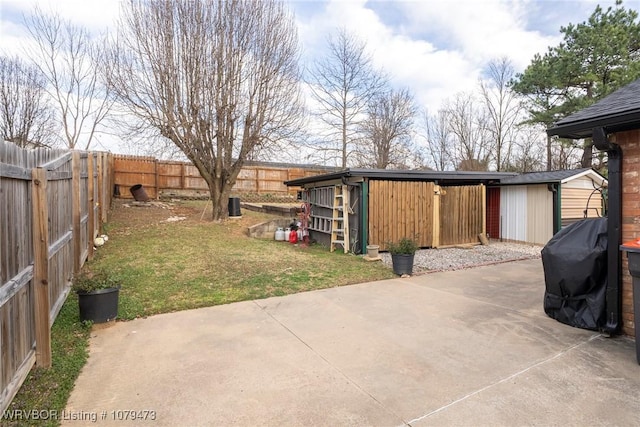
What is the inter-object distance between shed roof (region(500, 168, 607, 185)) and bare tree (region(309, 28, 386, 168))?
409 inches

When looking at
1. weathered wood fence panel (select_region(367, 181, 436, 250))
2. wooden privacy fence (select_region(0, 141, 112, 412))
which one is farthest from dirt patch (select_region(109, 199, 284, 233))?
wooden privacy fence (select_region(0, 141, 112, 412))

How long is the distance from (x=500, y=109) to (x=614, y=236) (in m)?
21.5

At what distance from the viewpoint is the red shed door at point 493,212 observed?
1221 centimetres

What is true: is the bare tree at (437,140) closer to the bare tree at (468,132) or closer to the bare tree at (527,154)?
the bare tree at (468,132)

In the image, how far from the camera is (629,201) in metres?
3.74

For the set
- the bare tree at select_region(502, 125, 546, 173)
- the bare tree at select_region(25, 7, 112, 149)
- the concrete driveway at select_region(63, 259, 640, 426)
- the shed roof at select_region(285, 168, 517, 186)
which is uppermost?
the bare tree at select_region(25, 7, 112, 149)

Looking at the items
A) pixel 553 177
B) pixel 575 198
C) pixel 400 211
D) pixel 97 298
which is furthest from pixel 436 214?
pixel 97 298

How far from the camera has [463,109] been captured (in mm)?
23469

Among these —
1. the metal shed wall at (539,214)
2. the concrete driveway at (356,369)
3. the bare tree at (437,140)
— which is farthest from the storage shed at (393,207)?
the bare tree at (437,140)

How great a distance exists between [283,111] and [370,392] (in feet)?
35.1

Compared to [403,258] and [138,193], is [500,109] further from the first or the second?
[138,193]

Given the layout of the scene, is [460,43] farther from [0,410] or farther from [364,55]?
[0,410]

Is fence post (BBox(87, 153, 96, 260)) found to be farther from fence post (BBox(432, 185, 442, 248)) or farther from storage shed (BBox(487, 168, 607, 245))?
storage shed (BBox(487, 168, 607, 245))

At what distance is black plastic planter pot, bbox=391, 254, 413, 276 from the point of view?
656cm
